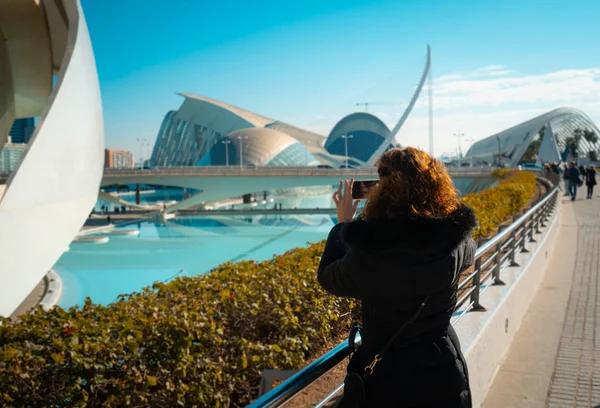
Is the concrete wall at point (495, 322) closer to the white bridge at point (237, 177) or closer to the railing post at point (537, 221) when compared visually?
the railing post at point (537, 221)

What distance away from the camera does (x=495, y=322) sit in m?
4.29

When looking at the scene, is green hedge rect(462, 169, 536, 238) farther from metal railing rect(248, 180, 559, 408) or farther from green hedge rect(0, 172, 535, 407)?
green hedge rect(0, 172, 535, 407)

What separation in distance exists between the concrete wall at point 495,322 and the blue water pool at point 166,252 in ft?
36.2

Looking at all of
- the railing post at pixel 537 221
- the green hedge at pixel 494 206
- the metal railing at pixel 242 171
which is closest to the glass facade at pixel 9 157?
the metal railing at pixel 242 171

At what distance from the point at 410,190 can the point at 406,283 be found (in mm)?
284

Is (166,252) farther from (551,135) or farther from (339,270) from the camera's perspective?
(551,135)

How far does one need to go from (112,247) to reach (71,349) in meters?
23.6

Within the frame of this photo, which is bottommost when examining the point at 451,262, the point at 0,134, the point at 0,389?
the point at 0,389

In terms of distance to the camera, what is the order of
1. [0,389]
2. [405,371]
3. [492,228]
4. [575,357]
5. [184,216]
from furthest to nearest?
[184,216] < [492,228] < [575,357] < [0,389] < [405,371]

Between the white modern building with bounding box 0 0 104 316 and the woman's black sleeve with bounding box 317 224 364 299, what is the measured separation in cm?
703

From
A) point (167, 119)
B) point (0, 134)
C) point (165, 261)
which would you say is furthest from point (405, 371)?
point (167, 119)

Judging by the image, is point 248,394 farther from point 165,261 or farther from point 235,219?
point 235,219

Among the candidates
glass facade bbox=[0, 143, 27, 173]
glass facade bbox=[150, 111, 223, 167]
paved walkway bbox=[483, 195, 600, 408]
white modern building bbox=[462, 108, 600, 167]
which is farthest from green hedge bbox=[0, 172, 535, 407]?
glass facade bbox=[150, 111, 223, 167]

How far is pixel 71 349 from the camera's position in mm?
3121
